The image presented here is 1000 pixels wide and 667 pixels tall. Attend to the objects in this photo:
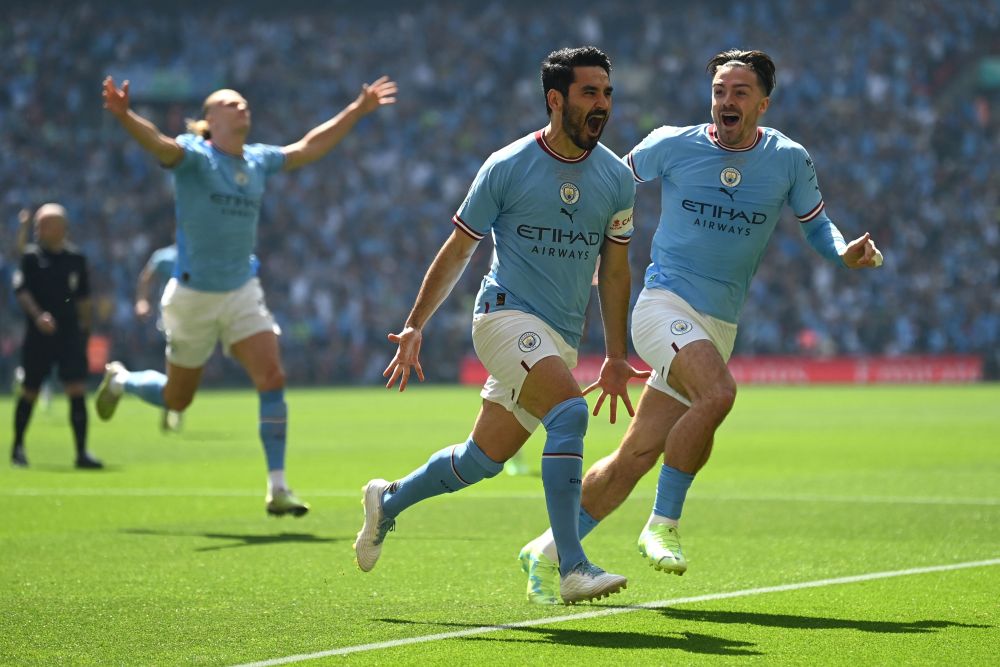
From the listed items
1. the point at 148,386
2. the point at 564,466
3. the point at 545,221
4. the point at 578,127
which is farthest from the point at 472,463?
the point at 148,386

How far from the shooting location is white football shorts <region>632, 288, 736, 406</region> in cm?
753

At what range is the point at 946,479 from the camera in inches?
531

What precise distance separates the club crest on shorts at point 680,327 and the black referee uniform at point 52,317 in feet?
30.0

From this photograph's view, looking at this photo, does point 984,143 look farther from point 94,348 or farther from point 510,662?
point 510,662

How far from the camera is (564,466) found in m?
6.66

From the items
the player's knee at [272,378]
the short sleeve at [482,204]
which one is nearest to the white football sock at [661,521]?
the short sleeve at [482,204]

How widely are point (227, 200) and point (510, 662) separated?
5.87 metres

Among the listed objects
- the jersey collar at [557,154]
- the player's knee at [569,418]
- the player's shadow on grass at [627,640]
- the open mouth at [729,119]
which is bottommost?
the player's shadow on grass at [627,640]

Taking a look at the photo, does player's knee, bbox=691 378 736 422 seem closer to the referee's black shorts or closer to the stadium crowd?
the referee's black shorts

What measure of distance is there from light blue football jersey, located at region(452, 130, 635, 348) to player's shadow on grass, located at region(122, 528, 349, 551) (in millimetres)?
3022

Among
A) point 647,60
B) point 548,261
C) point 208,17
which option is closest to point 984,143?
point 647,60

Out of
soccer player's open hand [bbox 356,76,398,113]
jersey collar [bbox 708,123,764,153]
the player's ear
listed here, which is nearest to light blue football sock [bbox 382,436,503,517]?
the player's ear

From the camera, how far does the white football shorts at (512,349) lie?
677 centimetres

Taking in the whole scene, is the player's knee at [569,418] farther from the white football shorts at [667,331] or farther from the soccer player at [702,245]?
the white football shorts at [667,331]
